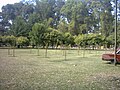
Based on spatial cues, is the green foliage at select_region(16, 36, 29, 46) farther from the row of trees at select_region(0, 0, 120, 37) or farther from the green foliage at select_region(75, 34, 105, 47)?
the green foliage at select_region(75, 34, 105, 47)

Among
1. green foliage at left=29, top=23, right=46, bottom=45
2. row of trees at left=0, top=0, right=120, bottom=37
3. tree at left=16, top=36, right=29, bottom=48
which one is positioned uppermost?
row of trees at left=0, top=0, right=120, bottom=37

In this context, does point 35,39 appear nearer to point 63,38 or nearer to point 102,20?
point 63,38

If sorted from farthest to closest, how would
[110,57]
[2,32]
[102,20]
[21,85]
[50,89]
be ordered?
[2,32] < [102,20] < [110,57] < [21,85] < [50,89]

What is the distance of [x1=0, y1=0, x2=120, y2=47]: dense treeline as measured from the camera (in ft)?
237

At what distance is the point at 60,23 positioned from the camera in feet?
292

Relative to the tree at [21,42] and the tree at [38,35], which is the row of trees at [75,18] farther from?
the tree at [38,35]

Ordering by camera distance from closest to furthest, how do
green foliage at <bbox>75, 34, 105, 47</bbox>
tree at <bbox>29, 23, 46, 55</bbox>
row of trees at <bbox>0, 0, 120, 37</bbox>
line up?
green foliage at <bbox>75, 34, 105, 47</bbox> < tree at <bbox>29, 23, 46, 55</bbox> < row of trees at <bbox>0, 0, 120, 37</bbox>

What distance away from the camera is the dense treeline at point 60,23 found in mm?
72250

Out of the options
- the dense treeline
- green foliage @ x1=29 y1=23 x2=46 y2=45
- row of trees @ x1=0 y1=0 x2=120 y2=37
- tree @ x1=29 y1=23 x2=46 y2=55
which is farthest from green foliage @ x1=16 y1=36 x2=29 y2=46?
row of trees @ x1=0 y1=0 x2=120 y2=37

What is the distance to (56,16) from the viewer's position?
106 m

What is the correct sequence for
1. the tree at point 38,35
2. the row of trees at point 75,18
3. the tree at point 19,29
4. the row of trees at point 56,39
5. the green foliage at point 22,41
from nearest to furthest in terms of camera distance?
the row of trees at point 56,39 → the tree at point 38,35 → the green foliage at point 22,41 → the row of trees at point 75,18 → the tree at point 19,29

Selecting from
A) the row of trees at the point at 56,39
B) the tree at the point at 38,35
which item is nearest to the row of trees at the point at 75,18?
the row of trees at the point at 56,39

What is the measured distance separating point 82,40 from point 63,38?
17.3 ft

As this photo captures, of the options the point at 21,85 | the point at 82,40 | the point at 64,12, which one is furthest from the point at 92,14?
the point at 21,85
